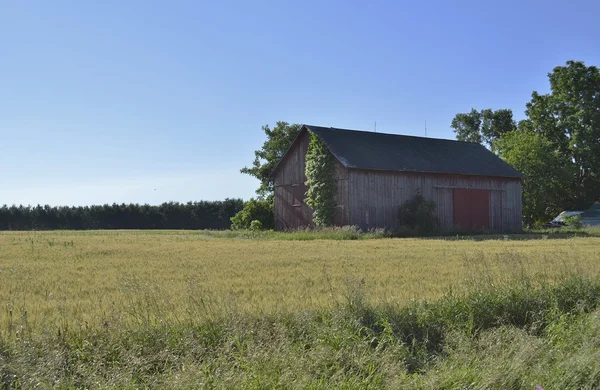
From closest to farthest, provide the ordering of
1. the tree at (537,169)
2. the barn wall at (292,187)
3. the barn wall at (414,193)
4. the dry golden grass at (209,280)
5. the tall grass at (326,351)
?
the tall grass at (326,351), the dry golden grass at (209,280), the barn wall at (414,193), the barn wall at (292,187), the tree at (537,169)

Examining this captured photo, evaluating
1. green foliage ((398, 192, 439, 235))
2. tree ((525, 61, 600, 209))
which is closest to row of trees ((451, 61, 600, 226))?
tree ((525, 61, 600, 209))

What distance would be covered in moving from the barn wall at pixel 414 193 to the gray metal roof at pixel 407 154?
0.47m

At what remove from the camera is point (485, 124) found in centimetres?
7688

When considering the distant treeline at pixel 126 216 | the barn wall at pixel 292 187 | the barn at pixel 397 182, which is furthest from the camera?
the distant treeline at pixel 126 216

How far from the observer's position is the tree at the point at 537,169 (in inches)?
2108

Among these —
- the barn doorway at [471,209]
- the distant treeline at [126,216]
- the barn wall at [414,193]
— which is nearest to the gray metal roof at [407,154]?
the barn wall at [414,193]

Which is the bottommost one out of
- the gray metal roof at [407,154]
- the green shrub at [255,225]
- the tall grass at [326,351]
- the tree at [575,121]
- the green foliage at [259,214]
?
the tall grass at [326,351]

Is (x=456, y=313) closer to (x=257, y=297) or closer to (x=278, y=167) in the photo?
(x=257, y=297)

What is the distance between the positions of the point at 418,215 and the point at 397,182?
2.41 metres

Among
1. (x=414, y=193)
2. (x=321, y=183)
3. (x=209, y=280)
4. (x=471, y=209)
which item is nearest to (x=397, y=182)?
(x=414, y=193)

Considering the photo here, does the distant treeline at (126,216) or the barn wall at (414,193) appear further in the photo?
the distant treeline at (126,216)

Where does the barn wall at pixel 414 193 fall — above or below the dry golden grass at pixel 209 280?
above

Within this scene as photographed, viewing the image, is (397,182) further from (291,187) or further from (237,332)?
(237,332)

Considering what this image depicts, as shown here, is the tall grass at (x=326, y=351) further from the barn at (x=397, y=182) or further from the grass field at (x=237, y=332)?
the barn at (x=397, y=182)
